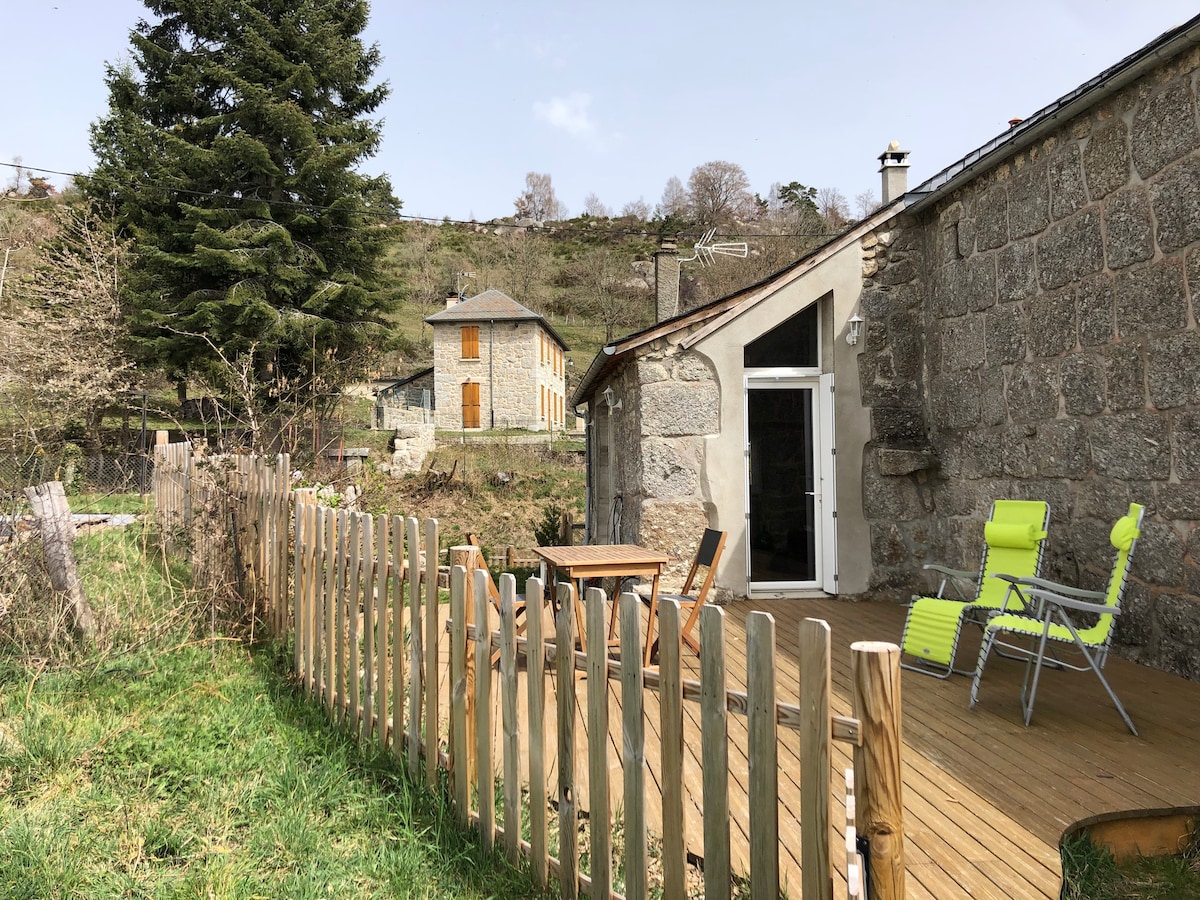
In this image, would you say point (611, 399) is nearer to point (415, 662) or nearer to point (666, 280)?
point (666, 280)

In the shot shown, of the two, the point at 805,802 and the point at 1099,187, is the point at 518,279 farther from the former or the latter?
the point at 805,802

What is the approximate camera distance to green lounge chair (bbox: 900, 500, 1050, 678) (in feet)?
15.3

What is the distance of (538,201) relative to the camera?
231ft

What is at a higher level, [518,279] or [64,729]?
[518,279]

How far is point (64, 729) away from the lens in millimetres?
3658

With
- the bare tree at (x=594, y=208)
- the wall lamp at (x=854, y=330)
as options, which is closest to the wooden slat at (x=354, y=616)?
the wall lamp at (x=854, y=330)

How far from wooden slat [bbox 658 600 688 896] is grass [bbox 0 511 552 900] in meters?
0.66

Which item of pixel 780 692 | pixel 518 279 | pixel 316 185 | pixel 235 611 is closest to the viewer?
pixel 780 692

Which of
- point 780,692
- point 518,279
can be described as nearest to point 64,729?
point 780,692

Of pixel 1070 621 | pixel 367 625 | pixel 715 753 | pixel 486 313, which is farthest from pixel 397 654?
pixel 486 313

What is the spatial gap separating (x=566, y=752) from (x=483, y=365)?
3336 cm

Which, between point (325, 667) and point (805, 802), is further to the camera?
point (325, 667)

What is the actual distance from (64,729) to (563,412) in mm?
38524

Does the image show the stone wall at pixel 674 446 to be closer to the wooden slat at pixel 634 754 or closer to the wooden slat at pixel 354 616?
the wooden slat at pixel 354 616
